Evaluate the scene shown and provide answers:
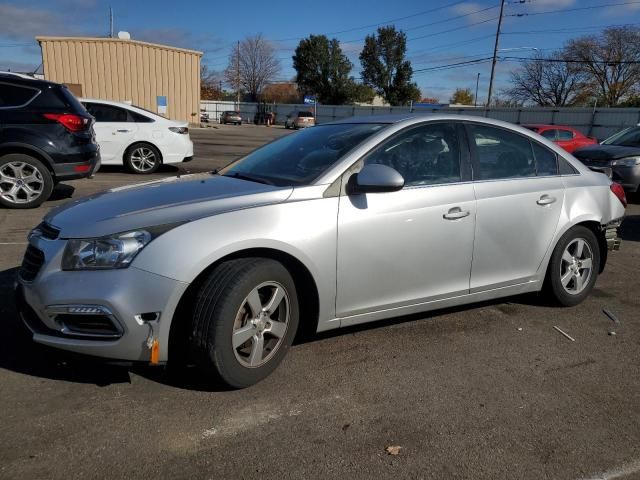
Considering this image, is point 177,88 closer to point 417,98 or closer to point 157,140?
point 157,140

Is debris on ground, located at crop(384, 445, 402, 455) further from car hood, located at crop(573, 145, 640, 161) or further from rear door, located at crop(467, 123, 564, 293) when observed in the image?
car hood, located at crop(573, 145, 640, 161)

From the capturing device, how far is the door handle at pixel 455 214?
3709 millimetres

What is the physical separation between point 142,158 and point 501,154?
931 centimetres

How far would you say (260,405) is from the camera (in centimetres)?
299

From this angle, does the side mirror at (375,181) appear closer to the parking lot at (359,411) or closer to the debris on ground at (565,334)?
the parking lot at (359,411)

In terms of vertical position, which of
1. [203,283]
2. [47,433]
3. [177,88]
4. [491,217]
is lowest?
[47,433]

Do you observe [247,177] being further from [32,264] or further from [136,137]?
[136,137]

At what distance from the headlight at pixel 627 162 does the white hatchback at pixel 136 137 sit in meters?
8.75

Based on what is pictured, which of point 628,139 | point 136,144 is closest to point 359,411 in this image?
point 136,144

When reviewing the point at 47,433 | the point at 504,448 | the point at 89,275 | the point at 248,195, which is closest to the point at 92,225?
the point at 89,275

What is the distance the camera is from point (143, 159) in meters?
11.9

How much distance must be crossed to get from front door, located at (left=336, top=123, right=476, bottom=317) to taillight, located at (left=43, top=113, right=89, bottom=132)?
19.2 ft

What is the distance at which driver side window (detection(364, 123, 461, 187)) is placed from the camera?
12.1 ft

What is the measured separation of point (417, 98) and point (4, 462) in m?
76.7
